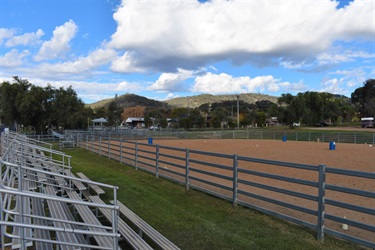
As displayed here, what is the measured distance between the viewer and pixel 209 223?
6008 mm

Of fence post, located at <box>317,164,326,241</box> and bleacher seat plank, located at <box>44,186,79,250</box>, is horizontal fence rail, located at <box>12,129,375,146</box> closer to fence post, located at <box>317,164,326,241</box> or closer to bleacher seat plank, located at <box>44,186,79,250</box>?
bleacher seat plank, located at <box>44,186,79,250</box>

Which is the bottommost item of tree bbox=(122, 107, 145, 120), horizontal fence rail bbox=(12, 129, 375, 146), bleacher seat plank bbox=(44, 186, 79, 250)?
horizontal fence rail bbox=(12, 129, 375, 146)

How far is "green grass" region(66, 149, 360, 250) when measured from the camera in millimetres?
5012

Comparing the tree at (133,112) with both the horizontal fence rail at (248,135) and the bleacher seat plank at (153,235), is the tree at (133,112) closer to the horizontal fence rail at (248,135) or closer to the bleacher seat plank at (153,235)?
the horizontal fence rail at (248,135)

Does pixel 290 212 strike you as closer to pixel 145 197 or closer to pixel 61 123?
pixel 145 197

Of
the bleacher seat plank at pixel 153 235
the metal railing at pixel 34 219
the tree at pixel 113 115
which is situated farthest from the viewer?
the tree at pixel 113 115

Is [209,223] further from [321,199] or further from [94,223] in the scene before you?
[94,223]

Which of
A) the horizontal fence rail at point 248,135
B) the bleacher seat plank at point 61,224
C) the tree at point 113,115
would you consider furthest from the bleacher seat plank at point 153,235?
the tree at point 113,115

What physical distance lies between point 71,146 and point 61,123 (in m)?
21.1

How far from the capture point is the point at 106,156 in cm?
1839

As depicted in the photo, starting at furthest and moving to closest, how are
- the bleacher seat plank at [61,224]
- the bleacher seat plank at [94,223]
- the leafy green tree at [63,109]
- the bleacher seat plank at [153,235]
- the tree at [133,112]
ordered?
the tree at [133,112]
the leafy green tree at [63,109]
the bleacher seat plank at [153,235]
the bleacher seat plank at [94,223]
the bleacher seat plank at [61,224]

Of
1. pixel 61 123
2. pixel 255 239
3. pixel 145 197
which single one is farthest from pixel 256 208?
pixel 61 123

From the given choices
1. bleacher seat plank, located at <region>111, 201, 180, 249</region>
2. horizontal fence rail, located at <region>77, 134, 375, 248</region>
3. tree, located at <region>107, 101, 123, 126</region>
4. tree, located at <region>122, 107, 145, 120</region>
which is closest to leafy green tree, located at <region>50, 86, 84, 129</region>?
horizontal fence rail, located at <region>77, 134, 375, 248</region>

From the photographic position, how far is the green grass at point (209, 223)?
16.4 ft
